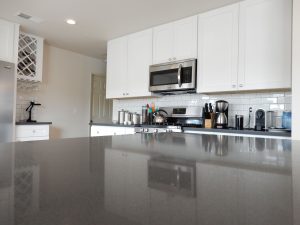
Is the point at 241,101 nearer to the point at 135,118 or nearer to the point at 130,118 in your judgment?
the point at 135,118

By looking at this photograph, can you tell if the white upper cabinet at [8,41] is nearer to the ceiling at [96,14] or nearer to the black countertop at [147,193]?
the ceiling at [96,14]

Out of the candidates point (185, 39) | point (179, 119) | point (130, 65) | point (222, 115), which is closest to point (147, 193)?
point (222, 115)

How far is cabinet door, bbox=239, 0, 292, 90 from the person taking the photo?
7.89ft

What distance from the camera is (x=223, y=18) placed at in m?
2.81

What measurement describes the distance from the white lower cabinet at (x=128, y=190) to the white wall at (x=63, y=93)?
4.07 m

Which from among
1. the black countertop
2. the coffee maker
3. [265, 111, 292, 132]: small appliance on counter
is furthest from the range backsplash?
the black countertop

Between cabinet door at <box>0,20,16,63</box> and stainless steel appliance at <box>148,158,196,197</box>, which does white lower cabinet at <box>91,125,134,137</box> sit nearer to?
cabinet door at <box>0,20,16,63</box>

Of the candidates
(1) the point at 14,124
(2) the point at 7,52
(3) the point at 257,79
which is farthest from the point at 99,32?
(3) the point at 257,79

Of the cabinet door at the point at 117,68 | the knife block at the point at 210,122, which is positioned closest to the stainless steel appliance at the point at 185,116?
the knife block at the point at 210,122

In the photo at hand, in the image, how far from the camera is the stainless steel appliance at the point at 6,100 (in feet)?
10.1

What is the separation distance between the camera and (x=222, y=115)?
2791mm

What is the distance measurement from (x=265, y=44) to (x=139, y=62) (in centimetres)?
186

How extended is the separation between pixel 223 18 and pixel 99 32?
197 centimetres

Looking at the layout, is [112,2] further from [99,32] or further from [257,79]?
[257,79]
